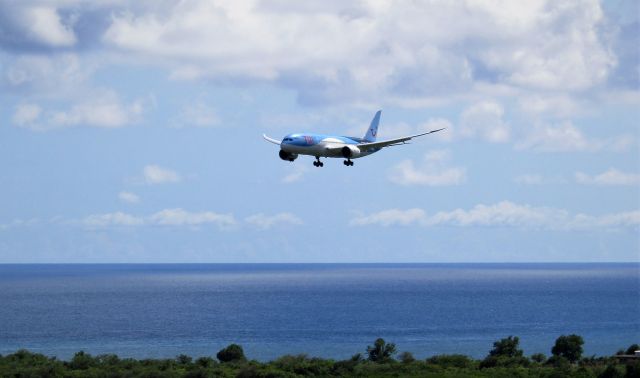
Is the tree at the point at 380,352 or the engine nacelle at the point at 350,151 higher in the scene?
the engine nacelle at the point at 350,151

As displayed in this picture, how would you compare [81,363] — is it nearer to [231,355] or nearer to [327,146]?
[231,355]

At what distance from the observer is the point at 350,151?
222ft

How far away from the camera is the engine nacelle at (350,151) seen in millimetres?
67688

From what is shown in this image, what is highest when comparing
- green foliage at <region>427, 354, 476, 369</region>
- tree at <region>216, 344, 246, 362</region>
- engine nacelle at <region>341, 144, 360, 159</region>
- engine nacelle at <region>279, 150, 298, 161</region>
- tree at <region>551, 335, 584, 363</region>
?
engine nacelle at <region>341, 144, 360, 159</region>

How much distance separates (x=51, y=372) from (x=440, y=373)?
39.5m

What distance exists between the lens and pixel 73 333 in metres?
183

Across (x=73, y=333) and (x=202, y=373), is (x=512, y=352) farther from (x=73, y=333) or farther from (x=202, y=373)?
(x=73, y=333)

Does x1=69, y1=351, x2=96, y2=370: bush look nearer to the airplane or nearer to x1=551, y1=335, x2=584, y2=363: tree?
the airplane

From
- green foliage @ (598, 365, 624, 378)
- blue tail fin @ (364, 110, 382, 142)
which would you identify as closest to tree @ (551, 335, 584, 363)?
green foliage @ (598, 365, 624, 378)

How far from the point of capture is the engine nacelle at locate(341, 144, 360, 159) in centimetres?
6769

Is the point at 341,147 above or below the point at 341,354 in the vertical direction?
above

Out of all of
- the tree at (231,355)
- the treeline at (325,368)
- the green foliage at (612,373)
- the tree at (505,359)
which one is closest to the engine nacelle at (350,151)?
the treeline at (325,368)

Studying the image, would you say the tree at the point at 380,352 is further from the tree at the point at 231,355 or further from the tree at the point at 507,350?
the tree at the point at 231,355

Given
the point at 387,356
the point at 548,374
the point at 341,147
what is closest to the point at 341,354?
the point at 387,356
